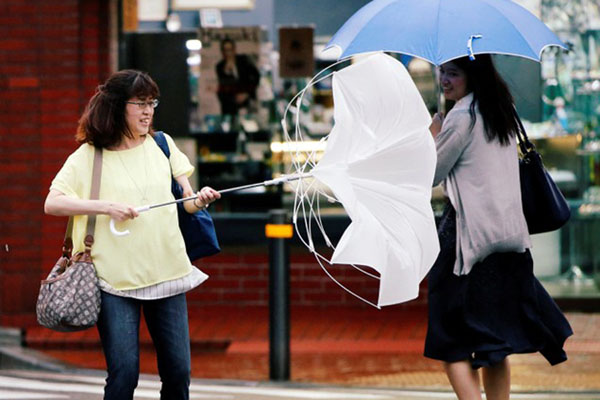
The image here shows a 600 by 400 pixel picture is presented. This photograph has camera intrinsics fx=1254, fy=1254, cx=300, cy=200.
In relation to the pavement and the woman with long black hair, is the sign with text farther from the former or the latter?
the woman with long black hair

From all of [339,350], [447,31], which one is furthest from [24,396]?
[447,31]

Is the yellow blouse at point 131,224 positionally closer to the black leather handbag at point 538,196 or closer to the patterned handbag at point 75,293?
the patterned handbag at point 75,293

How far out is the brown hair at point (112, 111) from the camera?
5086 mm

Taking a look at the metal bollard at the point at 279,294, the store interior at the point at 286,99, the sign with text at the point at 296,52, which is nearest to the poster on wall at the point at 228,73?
the store interior at the point at 286,99

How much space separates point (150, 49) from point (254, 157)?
50.8 inches

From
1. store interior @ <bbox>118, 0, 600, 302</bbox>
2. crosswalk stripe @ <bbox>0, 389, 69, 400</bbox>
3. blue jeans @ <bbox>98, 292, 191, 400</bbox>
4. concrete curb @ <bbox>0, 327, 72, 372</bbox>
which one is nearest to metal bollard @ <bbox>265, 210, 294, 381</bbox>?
crosswalk stripe @ <bbox>0, 389, 69, 400</bbox>

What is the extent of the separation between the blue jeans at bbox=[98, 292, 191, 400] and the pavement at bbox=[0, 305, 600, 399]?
2350 millimetres

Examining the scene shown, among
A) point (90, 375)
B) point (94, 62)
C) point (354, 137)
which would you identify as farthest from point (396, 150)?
point (94, 62)

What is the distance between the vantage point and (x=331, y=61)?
10648 millimetres

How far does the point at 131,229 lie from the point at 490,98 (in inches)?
63.1

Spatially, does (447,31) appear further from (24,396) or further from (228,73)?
(228,73)

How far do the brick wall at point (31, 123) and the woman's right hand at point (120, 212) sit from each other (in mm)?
5367

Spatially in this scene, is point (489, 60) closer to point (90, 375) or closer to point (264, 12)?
point (90, 375)

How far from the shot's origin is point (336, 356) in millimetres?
9297
